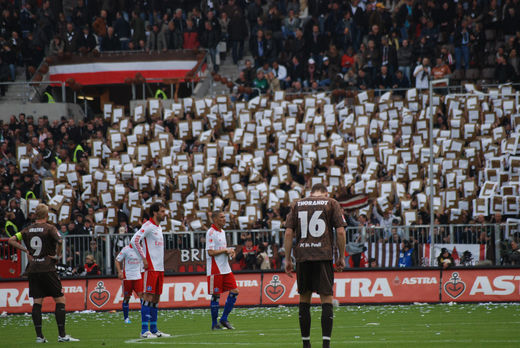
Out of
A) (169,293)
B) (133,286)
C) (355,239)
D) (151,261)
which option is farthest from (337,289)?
(151,261)

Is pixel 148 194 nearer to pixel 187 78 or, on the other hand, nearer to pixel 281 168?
pixel 281 168

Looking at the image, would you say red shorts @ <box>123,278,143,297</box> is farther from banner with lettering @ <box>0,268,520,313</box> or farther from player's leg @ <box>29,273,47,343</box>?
player's leg @ <box>29,273,47,343</box>

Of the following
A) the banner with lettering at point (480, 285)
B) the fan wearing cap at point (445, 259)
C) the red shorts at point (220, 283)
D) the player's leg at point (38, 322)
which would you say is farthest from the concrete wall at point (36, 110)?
the player's leg at point (38, 322)

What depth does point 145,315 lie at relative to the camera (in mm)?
15578

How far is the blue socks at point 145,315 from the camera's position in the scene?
15445mm

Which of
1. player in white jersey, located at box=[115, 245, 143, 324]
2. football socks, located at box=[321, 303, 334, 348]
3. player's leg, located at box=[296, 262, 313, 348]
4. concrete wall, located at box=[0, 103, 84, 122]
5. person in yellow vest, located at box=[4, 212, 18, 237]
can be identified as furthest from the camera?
concrete wall, located at box=[0, 103, 84, 122]

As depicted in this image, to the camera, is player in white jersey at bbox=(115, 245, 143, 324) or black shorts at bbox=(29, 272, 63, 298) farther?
player in white jersey at bbox=(115, 245, 143, 324)

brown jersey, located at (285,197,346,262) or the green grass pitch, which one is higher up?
brown jersey, located at (285,197,346,262)

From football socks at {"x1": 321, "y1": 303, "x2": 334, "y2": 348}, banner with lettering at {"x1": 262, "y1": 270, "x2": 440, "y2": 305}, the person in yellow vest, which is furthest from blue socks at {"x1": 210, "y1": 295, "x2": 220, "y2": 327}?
the person in yellow vest

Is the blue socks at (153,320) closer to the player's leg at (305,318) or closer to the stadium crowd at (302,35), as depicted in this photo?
the player's leg at (305,318)

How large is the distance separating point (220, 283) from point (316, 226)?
17.5 ft

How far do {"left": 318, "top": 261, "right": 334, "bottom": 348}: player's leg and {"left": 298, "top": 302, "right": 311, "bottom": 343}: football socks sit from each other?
0.17m

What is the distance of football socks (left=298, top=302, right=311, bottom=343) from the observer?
1179 centimetres

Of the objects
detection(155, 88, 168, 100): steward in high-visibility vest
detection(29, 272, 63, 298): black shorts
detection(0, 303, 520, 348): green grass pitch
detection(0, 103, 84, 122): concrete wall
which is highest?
detection(155, 88, 168, 100): steward in high-visibility vest
